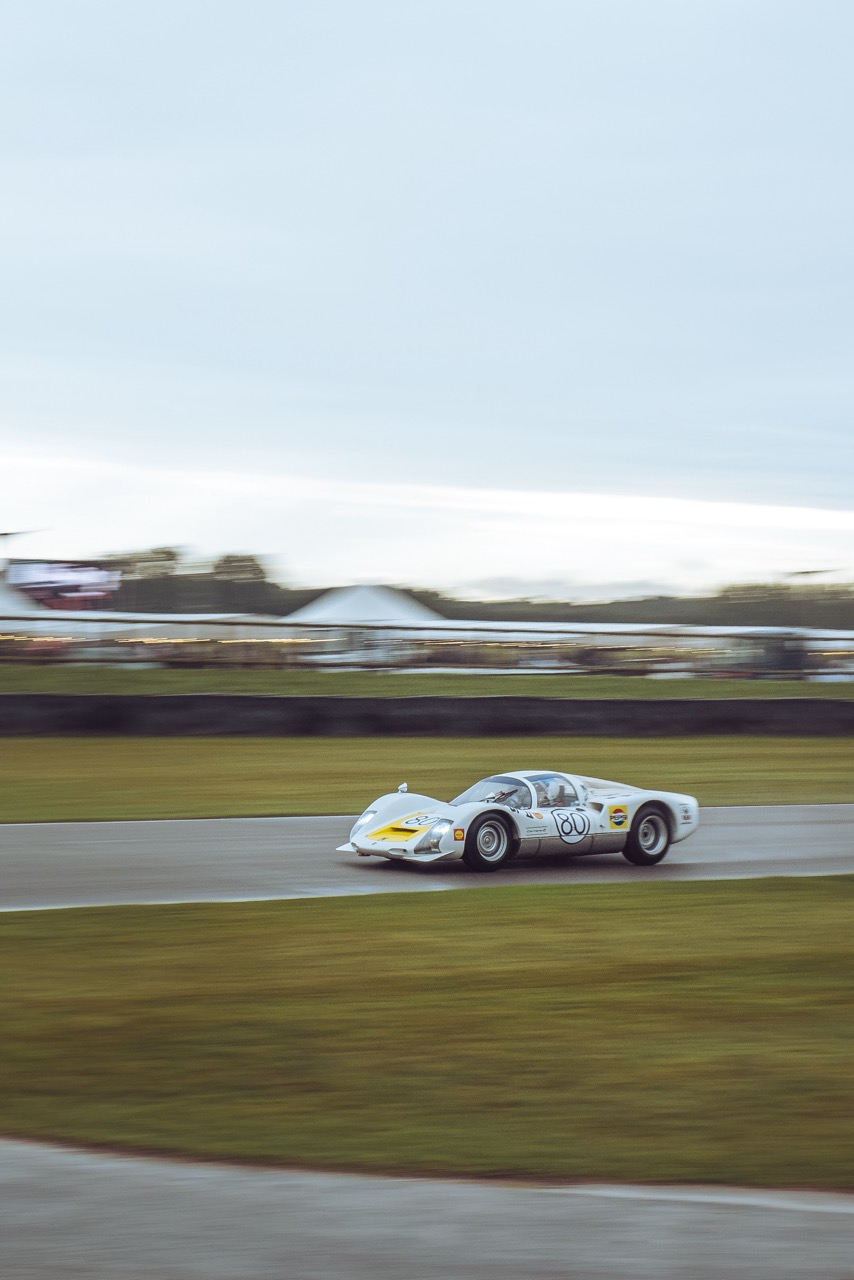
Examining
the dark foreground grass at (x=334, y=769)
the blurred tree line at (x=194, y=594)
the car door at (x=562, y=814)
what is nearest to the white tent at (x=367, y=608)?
the blurred tree line at (x=194, y=594)

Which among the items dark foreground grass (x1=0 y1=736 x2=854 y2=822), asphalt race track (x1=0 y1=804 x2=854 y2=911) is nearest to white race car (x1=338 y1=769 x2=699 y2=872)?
asphalt race track (x1=0 y1=804 x2=854 y2=911)

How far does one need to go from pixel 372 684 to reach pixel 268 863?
18.7 meters

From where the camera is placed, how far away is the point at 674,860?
42.0 feet

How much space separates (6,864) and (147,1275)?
8748 mm

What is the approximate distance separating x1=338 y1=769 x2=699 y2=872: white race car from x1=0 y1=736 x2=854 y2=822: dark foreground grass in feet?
14.2

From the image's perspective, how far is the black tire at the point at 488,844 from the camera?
1145 centimetres

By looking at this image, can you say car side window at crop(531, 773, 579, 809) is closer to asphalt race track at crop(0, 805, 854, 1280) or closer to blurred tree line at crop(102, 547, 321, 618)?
asphalt race track at crop(0, 805, 854, 1280)

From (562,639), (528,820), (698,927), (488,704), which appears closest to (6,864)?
(528,820)

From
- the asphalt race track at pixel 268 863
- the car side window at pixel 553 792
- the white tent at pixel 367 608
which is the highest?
the white tent at pixel 367 608

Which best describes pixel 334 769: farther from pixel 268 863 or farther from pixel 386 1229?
pixel 386 1229

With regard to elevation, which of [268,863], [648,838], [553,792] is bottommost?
[268,863]

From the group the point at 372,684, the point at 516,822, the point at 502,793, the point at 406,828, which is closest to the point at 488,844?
the point at 516,822

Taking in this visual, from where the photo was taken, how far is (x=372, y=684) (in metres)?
30.7

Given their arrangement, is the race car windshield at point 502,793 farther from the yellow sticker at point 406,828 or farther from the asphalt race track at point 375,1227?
the asphalt race track at point 375,1227
